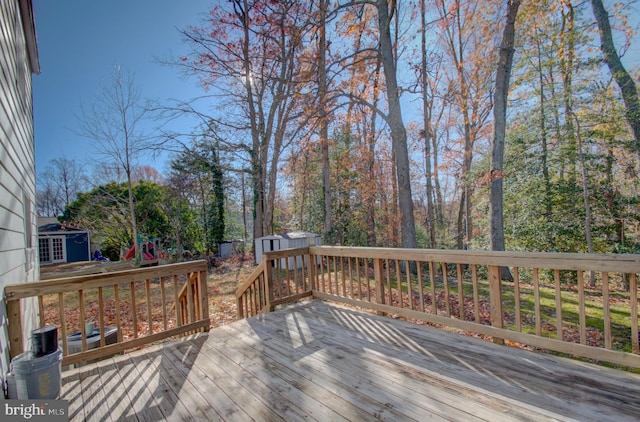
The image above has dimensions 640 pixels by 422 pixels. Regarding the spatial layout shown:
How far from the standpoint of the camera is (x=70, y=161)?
22938mm

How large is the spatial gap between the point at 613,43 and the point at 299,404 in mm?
9791

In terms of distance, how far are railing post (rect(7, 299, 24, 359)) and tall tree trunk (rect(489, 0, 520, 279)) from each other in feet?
26.0

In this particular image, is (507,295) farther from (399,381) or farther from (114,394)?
(114,394)

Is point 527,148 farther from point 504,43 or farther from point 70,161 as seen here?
point 70,161

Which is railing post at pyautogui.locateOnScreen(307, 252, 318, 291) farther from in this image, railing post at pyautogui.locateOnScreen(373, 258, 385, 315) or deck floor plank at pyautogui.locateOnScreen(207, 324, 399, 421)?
deck floor plank at pyautogui.locateOnScreen(207, 324, 399, 421)

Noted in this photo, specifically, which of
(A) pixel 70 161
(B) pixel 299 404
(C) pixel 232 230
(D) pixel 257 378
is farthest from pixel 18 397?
(A) pixel 70 161

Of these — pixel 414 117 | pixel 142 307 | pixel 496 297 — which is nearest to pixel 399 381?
pixel 496 297

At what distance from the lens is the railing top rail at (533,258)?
1988 millimetres

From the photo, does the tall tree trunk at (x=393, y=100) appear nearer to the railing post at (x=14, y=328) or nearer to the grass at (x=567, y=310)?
the grass at (x=567, y=310)

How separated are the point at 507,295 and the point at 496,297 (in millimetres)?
3922

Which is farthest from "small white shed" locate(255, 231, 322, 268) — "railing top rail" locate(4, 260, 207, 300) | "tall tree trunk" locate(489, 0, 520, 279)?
"railing top rail" locate(4, 260, 207, 300)

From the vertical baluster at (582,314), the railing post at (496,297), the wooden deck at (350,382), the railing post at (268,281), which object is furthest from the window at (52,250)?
the vertical baluster at (582,314)

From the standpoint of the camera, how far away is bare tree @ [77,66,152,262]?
1060 cm

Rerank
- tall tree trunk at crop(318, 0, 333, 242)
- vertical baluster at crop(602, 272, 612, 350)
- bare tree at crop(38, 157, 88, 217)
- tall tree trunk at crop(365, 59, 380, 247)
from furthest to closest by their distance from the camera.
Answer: bare tree at crop(38, 157, 88, 217), tall tree trunk at crop(365, 59, 380, 247), tall tree trunk at crop(318, 0, 333, 242), vertical baluster at crop(602, 272, 612, 350)
